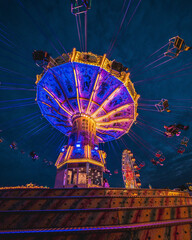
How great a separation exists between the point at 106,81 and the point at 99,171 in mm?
11232

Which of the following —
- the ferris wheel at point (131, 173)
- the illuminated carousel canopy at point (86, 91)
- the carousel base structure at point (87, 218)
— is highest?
the illuminated carousel canopy at point (86, 91)

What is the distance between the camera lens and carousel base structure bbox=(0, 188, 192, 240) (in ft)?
8.23

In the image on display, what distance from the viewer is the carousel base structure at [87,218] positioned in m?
2.51

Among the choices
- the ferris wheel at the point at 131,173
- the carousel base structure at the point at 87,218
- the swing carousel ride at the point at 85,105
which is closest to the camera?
the carousel base structure at the point at 87,218

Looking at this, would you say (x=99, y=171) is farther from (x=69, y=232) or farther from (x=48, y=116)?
(x=69, y=232)

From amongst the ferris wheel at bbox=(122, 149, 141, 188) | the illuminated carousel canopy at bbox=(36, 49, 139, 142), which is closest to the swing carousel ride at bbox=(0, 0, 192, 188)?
the illuminated carousel canopy at bbox=(36, 49, 139, 142)

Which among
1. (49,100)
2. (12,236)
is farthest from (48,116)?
(12,236)

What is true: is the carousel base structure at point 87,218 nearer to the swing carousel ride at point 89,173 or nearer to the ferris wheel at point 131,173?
the swing carousel ride at point 89,173

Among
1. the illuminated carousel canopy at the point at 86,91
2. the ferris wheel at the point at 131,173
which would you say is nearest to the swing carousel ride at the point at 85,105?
the illuminated carousel canopy at the point at 86,91

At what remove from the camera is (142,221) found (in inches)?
142

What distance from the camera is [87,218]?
3398mm

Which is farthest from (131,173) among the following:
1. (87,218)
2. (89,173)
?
(87,218)

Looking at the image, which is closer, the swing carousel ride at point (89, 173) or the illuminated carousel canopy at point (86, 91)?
the swing carousel ride at point (89, 173)

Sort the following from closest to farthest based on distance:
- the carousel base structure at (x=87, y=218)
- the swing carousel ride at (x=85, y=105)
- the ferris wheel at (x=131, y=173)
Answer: the carousel base structure at (x=87, y=218) → the swing carousel ride at (x=85, y=105) → the ferris wheel at (x=131, y=173)
